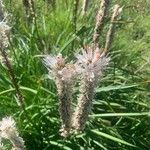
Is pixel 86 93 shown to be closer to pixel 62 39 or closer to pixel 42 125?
pixel 42 125

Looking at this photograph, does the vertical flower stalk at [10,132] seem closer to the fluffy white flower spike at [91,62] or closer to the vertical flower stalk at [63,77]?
the vertical flower stalk at [63,77]

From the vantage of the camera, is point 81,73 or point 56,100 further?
point 56,100

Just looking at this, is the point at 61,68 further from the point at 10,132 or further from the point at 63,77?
the point at 10,132

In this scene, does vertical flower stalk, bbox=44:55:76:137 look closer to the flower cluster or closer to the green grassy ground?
the flower cluster

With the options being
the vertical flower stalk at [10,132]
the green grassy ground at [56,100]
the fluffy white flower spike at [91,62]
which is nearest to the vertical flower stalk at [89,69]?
the fluffy white flower spike at [91,62]

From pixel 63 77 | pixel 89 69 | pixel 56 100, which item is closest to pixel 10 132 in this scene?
pixel 63 77

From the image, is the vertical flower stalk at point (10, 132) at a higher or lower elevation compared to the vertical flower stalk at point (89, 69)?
lower

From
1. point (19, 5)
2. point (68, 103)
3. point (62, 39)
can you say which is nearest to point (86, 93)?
point (68, 103)

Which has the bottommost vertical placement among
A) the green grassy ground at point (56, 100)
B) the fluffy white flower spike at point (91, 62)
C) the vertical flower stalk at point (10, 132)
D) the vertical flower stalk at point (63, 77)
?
the green grassy ground at point (56, 100)
